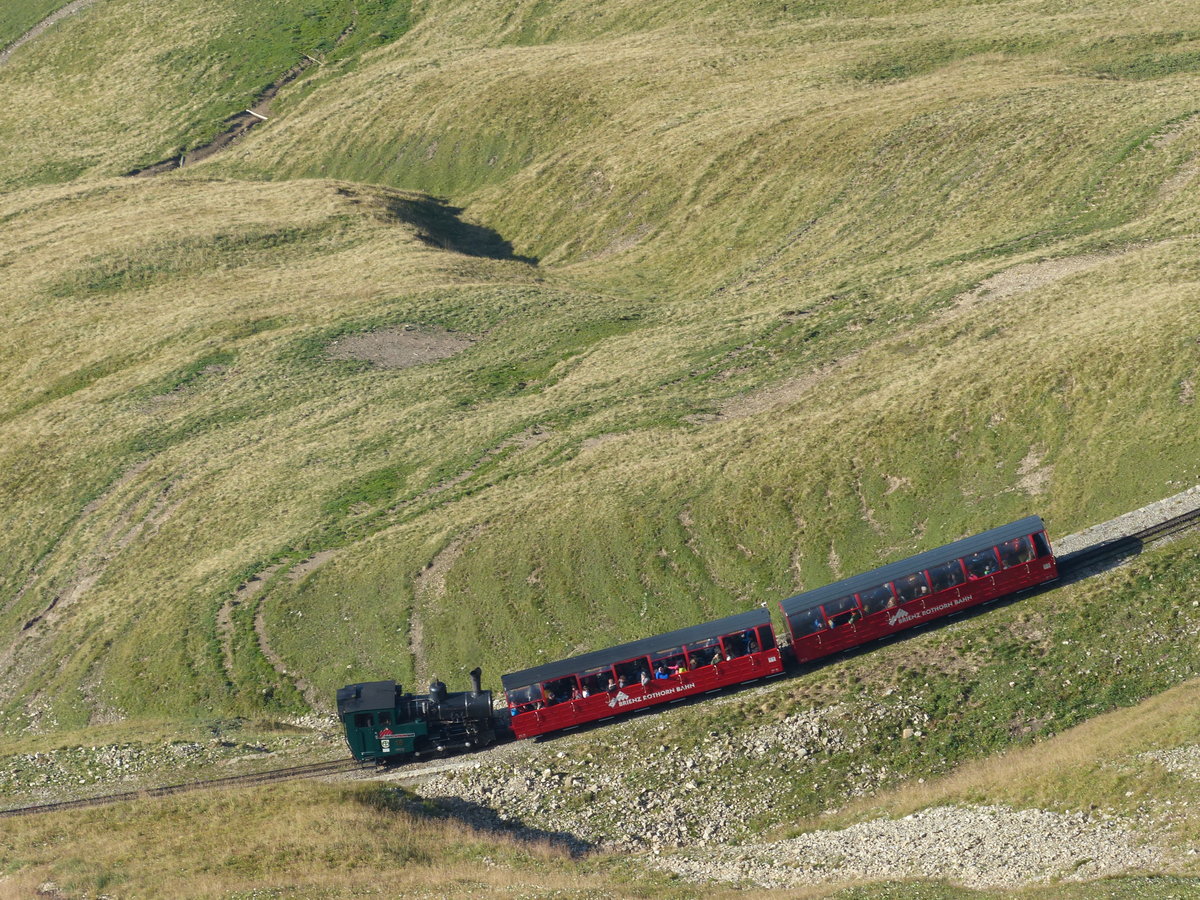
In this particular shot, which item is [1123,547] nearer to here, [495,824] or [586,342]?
[495,824]

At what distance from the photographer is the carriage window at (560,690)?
4384 centimetres

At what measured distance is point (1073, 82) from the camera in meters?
110

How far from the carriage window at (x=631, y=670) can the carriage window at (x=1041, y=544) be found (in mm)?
15548

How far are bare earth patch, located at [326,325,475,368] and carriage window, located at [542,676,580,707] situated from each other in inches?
2147

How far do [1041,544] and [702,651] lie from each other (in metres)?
13.6

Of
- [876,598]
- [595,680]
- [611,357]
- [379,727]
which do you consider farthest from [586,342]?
[379,727]

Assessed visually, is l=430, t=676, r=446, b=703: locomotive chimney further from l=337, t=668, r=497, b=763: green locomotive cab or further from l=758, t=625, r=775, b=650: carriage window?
l=758, t=625, r=775, b=650: carriage window

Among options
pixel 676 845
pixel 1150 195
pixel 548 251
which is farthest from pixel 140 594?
pixel 1150 195

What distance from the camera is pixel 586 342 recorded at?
306ft

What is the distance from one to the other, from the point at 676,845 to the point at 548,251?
3670 inches

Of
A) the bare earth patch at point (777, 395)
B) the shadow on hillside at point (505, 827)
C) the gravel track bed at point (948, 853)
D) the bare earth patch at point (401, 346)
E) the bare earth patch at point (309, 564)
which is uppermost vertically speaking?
the bare earth patch at point (401, 346)

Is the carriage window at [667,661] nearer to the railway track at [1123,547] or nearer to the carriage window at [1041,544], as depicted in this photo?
the carriage window at [1041,544]

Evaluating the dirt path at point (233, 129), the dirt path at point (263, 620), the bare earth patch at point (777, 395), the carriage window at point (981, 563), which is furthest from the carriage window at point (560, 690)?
the dirt path at point (233, 129)

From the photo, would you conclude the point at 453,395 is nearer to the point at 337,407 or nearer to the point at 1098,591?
the point at 337,407
